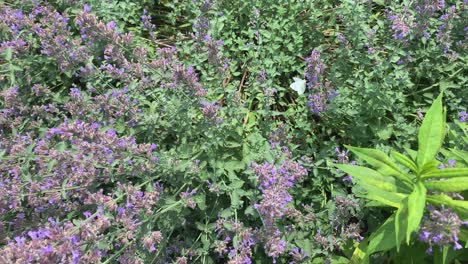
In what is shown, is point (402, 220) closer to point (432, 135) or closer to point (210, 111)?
point (432, 135)

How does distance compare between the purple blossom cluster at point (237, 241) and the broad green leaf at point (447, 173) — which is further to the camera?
the purple blossom cluster at point (237, 241)

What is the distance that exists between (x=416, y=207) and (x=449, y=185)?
288 millimetres

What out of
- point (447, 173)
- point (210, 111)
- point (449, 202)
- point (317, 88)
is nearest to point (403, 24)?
point (317, 88)

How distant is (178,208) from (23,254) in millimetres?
1235

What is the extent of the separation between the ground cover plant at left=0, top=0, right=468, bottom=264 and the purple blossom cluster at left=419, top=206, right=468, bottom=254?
0.5 inches

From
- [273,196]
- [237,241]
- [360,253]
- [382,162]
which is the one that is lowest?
[360,253]

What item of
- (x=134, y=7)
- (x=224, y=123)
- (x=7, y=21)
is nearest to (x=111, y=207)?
(x=224, y=123)

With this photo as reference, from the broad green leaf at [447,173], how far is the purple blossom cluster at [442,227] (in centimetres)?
20

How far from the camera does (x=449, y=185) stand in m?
2.63

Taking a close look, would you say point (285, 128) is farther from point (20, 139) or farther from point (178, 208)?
point (20, 139)

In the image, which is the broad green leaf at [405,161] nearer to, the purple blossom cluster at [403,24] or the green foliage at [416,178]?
the green foliage at [416,178]

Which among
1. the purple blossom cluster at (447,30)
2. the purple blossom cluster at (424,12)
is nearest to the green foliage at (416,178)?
the purple blossom cluster at (424,12)

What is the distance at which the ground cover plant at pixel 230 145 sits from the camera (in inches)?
121

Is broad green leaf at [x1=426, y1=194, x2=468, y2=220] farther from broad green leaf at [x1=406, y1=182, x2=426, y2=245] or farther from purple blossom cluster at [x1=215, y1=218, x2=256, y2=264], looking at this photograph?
purple blossom cluster at [x1=215, y1=218, x2=256, y2=264]
